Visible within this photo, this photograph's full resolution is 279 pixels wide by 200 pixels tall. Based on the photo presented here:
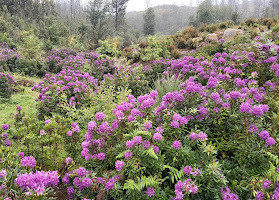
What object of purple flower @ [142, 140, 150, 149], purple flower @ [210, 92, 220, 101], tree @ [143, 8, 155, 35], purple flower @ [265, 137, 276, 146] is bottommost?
purple flower @ [265, 137, 276, 146]

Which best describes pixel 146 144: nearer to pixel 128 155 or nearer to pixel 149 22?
pixel 128 155

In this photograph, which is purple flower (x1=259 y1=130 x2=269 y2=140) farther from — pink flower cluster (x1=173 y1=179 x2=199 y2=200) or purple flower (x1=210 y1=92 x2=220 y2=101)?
pink flower cluster (x1=173 y1=179 x2=199 y2=200)

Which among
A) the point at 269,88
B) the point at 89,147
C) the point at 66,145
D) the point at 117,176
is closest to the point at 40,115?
the point at 66,145

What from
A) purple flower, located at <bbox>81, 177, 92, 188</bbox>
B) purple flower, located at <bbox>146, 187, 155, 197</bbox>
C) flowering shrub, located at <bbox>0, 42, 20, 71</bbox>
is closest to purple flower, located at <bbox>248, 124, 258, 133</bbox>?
purple flower, located at <bbox>146, 187, 155, 197</bbox>

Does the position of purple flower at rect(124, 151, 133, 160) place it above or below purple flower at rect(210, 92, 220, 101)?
below

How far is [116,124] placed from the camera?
205 cm

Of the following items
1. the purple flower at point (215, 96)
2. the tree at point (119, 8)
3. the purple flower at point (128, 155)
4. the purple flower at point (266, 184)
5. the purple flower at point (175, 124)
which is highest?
the tree at point (119, 8)

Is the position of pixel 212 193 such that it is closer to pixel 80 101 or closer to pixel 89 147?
pixel 89 147

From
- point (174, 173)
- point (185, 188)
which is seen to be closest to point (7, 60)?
point (174, 173)

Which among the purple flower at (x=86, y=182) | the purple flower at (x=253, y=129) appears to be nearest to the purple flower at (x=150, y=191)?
the purple flower at (x=86, y=182)

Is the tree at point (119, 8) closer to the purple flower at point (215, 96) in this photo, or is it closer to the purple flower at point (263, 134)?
the purple flower at point (215, 96)

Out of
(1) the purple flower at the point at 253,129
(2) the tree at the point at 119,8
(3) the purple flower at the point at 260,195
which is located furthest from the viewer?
(2) the tree at the point at 119,8

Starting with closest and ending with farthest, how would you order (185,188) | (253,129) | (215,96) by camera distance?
(185,188) < (253,129) < (215,96)

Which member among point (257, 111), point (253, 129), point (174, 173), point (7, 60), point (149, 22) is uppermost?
point (149, 22)
